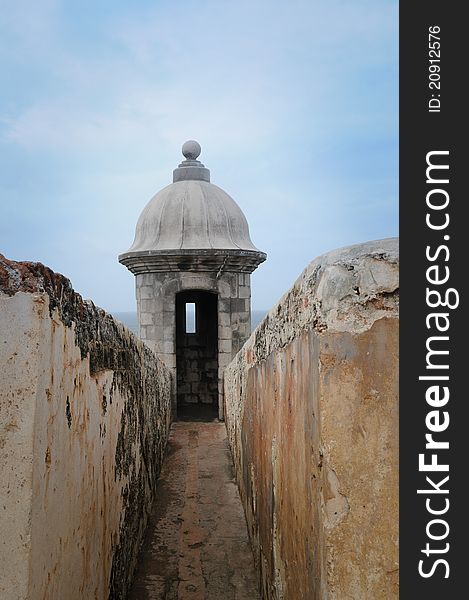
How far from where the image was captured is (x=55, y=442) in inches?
69.1

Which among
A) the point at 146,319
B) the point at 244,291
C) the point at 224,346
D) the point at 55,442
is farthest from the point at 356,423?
the point at 146,319

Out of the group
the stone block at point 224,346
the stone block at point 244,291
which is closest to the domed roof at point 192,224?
the stone block at point 244,291

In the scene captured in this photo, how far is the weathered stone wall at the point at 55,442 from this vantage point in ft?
5.02

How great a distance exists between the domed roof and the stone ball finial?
2 centimetres

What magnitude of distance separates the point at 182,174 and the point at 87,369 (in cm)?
904

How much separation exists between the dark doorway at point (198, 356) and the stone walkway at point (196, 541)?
5122mm

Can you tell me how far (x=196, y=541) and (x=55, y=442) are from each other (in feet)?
8.51

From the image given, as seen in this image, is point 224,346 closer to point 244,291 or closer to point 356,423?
point 244,291

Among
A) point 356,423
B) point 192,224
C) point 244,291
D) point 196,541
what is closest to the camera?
point 356,423

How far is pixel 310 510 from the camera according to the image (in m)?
1.77

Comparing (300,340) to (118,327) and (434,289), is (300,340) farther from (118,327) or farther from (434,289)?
(118,327)

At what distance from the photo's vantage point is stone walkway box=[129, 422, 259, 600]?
10.8 ft

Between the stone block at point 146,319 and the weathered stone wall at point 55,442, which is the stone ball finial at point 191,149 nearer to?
the stone block at point 146,319

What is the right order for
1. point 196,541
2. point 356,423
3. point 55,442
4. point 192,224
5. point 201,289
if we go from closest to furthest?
point 356,423, point 55,442, point 196,541, point 201,289, point 192,224
